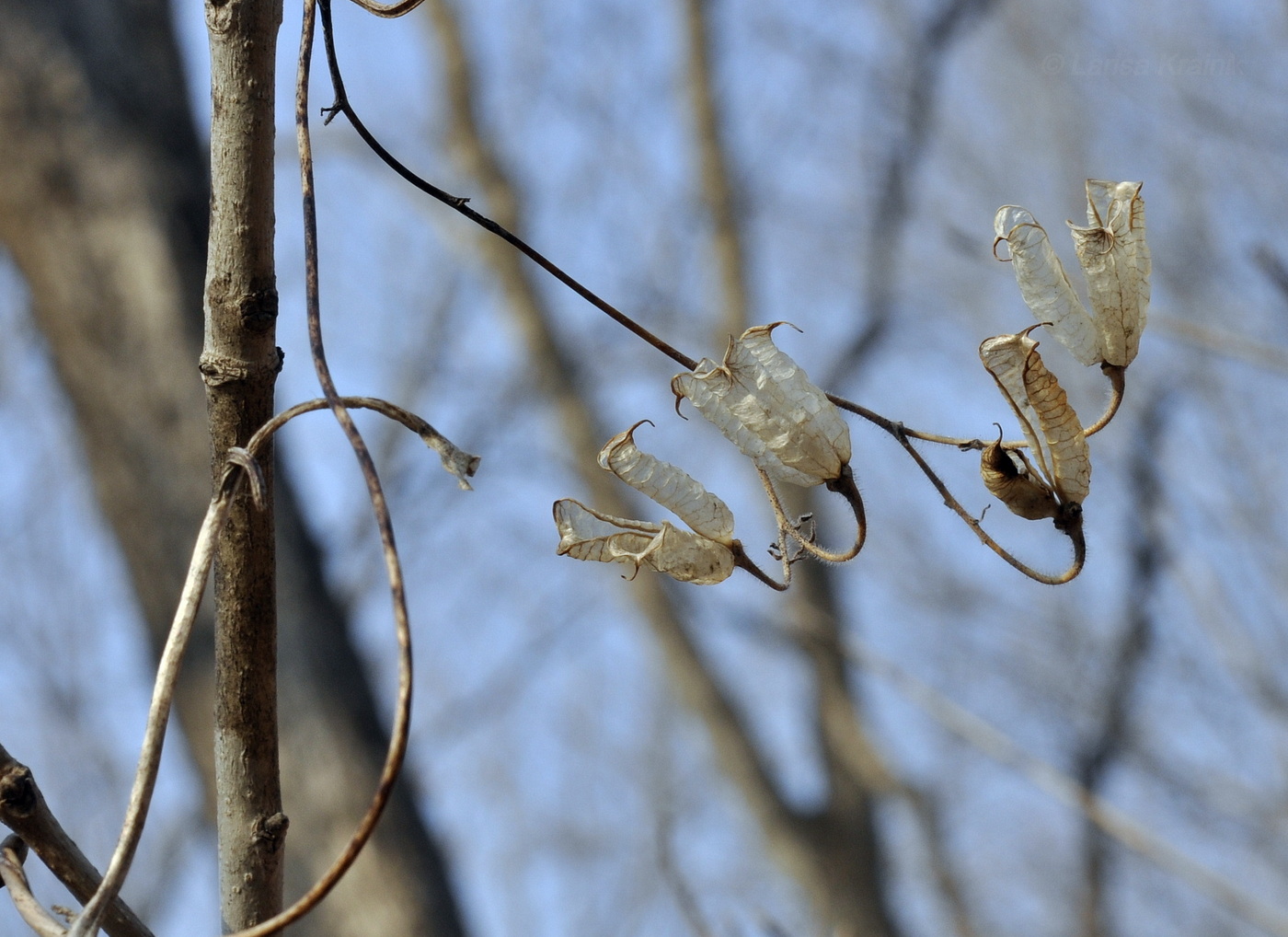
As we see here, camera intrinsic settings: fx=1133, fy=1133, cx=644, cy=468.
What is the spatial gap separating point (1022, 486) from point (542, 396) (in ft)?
13.0

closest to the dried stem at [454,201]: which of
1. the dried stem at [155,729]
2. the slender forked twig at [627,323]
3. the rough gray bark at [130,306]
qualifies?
the slender forked twig at [627,323]

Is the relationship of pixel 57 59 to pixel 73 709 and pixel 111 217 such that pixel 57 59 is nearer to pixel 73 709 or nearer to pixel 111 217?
pixel 111 217

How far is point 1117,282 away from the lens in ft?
1.95

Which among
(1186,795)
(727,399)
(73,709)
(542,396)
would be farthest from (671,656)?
(727,399)

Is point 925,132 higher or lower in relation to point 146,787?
higher

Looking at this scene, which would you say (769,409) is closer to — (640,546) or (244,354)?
(640,546)

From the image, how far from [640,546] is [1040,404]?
0.21 metres

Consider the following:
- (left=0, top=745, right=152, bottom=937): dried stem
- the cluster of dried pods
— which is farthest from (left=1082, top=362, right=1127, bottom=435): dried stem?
(left=0, top=745, right=152, bottom=937): dried stem

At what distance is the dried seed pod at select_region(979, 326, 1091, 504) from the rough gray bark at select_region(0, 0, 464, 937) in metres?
1.86

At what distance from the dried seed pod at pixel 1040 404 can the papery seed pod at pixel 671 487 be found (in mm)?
149

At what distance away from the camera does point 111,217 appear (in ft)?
7.70

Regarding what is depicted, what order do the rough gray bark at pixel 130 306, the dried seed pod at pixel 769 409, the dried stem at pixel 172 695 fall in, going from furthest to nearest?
the rough gray bark at pixel 130 306 → the dried seed pod at pixel 769 409 → the dried stem at pixel 172 695

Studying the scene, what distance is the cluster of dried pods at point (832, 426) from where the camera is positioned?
54cm

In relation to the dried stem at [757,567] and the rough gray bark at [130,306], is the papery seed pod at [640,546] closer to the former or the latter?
the dried stem at [757,567]
